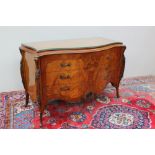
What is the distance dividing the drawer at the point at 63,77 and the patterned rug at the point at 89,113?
399 millimetres

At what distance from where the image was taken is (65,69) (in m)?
1.94

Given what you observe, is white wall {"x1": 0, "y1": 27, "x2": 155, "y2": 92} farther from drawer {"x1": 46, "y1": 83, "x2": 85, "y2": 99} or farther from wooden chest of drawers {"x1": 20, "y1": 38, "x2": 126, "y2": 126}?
drawer {"x1": 46, "y1": 83, "x2": 85, "y2": 99}

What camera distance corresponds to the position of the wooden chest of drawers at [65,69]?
187 cm

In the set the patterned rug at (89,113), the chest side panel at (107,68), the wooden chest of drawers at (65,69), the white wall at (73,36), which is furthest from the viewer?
the white wall at (73,36)

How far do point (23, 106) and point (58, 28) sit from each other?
104 centimetres

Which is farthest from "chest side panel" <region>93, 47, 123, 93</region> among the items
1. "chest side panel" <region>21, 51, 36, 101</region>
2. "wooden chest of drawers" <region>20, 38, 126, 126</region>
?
"chest side panel" <region>21, 51, 36, 101</region>

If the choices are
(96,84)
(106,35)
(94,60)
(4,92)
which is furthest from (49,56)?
(106,35)

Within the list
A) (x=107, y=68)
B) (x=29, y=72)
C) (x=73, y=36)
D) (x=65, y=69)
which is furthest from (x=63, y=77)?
(x=73, y=36)

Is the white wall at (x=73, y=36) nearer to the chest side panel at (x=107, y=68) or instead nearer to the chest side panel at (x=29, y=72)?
the chest side panel at (x=29, y=72)

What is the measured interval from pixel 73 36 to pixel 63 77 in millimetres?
984

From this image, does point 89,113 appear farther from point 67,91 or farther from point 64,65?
point 64,65

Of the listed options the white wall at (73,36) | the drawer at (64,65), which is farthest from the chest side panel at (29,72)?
the white wall at (73,36)

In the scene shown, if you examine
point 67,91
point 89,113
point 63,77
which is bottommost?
point 89,113

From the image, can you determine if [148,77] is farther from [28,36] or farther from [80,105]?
[28,36]
